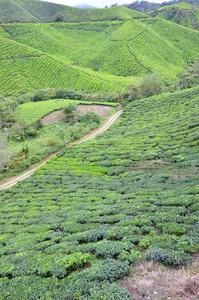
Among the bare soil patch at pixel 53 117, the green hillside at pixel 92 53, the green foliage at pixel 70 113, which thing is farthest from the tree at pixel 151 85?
the bare soil patch at pixel 53 117

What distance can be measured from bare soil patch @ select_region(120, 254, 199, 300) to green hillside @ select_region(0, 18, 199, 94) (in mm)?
84143

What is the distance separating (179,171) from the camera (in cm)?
2261

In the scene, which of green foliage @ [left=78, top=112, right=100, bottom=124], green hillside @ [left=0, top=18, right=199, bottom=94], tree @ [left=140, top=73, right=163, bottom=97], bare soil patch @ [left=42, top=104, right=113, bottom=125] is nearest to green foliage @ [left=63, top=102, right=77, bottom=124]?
green foliage @ [left=78, top=112, right=100, bottom=124]

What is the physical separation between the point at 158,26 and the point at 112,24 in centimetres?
3314

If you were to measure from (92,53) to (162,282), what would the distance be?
137 m

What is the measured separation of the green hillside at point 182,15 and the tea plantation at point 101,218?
151309mm

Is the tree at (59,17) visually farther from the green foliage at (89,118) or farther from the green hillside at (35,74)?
the green foliage at (89,118)

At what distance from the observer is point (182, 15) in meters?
149

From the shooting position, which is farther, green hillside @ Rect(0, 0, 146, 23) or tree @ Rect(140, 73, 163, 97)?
green hillside @ Rect(0, 0, 146, 23)

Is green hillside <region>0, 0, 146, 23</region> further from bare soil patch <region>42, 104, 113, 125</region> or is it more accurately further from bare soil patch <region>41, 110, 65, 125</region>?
bare soil patch <region>41, 110, 65, 125</region>

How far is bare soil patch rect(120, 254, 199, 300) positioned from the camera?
7.64 m

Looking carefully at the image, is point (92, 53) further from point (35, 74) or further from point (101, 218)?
point (101, 218)

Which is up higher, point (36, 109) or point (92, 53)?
point (92, 53)

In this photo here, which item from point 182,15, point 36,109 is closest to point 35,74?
point 36,109
